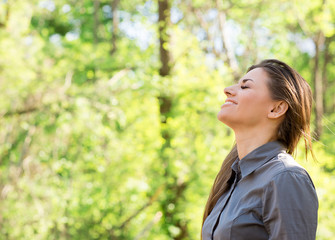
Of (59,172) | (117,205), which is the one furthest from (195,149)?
(59,172)

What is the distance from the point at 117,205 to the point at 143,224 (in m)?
0.60

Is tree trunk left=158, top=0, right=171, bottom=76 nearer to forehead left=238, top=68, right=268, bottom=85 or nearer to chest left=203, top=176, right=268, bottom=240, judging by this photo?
forehead left=238, top=68, right=268, bottom=85

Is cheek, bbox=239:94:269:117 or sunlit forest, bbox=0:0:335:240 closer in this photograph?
cheek, bbox=239:94:269:117

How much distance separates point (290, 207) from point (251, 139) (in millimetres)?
367

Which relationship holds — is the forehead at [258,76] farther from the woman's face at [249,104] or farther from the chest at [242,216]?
the chest at [242,216]

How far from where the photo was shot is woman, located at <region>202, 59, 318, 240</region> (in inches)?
46.9

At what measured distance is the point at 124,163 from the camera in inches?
299

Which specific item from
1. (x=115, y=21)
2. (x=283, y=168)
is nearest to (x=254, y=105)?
(x=283, y=168)

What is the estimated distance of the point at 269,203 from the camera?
1219mm

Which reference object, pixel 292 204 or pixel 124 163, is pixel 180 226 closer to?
pixel 124 163

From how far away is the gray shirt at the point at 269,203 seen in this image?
3.81ft

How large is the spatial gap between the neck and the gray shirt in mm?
32

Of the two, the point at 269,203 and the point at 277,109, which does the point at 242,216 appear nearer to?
the point at 269,203

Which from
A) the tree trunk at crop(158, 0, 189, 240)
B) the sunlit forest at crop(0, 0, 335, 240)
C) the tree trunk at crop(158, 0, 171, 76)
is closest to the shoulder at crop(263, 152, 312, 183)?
the sunlit forest at crop(0, 0, 335, 240)
